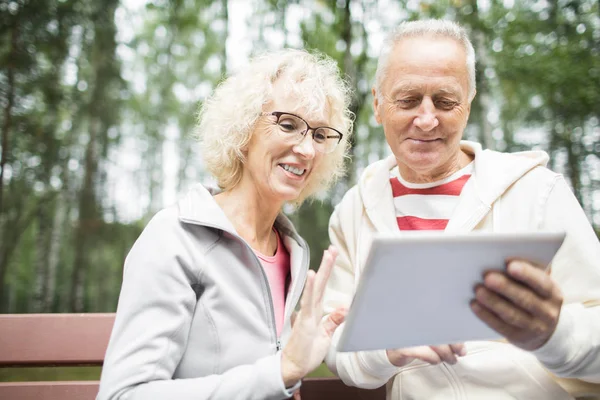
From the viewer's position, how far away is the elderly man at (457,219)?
52.5 inches

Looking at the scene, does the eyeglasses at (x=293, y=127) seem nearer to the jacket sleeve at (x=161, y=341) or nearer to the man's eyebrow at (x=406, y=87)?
the man's eyebrow at (x=406, y=87)

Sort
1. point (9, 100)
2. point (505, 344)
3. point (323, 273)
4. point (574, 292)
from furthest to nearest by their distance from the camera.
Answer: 1. point (9, 100)
2. point (505, 344)
3. point (574, 292)
4. point (323, 273)

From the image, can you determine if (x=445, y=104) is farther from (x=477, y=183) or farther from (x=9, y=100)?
(x=9, y=100)

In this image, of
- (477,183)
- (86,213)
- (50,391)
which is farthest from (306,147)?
(86,213)

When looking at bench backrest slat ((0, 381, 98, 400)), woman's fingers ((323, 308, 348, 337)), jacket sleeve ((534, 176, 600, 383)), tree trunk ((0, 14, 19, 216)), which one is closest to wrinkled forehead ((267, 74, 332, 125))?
woman's fingers ((323, 308, 348, 337))

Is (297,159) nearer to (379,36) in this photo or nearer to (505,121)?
(379,36)

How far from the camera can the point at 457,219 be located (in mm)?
1728

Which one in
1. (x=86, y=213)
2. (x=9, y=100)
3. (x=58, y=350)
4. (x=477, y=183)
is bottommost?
(x=86, y=213)

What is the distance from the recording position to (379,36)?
704 cm

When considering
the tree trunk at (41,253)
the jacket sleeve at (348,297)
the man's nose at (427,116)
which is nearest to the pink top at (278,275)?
the jacket sleeve at (348,297)

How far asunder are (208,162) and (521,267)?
53.9 inches

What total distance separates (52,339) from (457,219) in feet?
6.57

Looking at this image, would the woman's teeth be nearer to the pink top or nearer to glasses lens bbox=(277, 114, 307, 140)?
glasses lens bbox=(277, 114, 307, 140)

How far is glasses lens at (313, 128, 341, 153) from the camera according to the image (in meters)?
1.85
